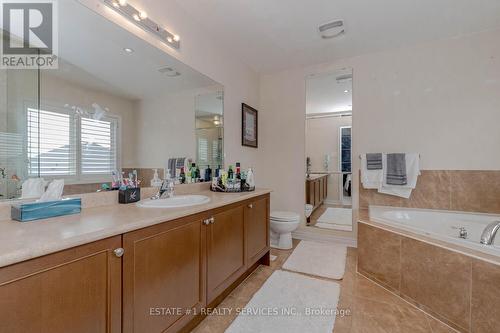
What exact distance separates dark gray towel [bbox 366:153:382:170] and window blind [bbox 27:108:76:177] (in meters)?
2.85

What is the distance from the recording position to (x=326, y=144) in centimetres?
317

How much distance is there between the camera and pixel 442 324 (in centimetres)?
153

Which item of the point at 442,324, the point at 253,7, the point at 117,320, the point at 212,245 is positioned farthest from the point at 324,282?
the point at 253,7

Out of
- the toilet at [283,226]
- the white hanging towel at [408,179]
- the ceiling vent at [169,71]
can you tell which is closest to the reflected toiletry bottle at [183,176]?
the ceiling vent at [169,71]

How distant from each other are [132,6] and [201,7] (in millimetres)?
641

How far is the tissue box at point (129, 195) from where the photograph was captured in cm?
147

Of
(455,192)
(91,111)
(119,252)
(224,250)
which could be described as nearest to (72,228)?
(119,252)

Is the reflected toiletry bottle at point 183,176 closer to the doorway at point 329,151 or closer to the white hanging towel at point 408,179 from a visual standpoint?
the doorway at point 329,151

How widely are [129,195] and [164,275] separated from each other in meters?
0.60

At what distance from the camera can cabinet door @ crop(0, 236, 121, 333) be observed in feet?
2.26

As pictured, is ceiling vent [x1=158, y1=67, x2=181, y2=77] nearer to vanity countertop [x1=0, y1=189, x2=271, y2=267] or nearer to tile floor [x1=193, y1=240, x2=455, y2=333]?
vanity countertop [x1=0, y1=189, x2=271, y2=267]

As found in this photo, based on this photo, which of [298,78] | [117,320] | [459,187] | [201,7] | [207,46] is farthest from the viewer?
[298,78]

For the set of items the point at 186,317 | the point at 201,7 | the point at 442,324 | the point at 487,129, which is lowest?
the point at 442,324

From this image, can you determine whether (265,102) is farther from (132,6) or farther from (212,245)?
(212,245)
